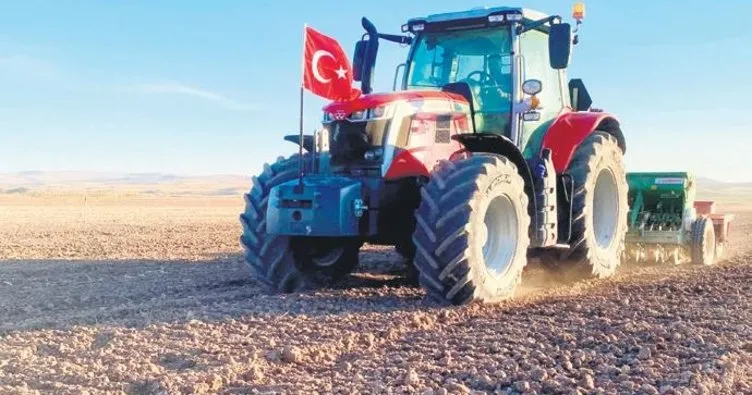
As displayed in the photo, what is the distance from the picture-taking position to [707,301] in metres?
6.98

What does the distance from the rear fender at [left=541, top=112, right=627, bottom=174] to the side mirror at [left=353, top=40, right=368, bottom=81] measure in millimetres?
2110

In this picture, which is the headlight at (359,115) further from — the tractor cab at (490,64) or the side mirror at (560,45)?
the side mirror at (560,45)

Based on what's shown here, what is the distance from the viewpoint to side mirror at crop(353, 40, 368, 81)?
870 centimetres

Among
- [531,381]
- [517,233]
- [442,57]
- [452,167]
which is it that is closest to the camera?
[531,381]

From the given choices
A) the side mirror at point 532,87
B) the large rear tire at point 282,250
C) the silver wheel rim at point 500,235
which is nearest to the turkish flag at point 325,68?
the large rear tire at point 282,250

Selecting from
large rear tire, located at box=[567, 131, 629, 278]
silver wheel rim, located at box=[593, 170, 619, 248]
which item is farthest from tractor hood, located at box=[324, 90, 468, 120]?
silver wheel rim, located at box=[593, 170, 619, 248]

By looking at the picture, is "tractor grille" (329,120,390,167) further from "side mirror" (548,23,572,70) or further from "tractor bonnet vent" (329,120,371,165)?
"side mirror" (548,23,572,70)

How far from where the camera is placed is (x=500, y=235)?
723 centimetres

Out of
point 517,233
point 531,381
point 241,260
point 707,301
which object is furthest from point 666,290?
point 241,260

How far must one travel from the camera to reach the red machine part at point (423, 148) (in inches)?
280

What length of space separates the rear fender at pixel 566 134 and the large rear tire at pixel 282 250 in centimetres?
225

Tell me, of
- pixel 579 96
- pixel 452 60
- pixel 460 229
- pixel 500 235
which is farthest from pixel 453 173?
pixel 579 96

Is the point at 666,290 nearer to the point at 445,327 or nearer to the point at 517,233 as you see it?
the point at 517,233

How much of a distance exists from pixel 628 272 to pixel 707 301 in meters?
2.78
